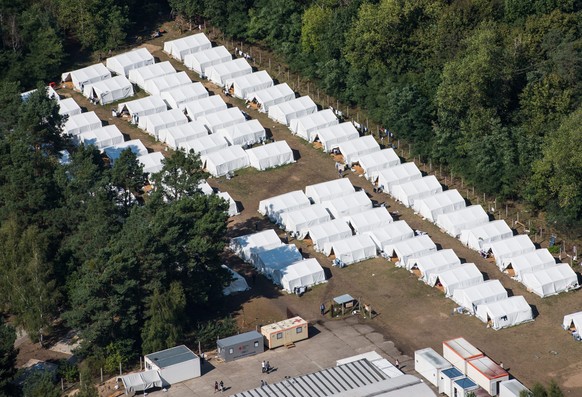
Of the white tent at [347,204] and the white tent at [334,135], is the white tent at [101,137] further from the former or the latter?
the white tent at [347,204]

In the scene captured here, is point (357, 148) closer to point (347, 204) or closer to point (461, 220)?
point (347, 204)

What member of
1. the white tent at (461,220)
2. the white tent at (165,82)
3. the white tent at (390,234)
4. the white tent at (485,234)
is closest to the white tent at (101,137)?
the white tent at (165,82)

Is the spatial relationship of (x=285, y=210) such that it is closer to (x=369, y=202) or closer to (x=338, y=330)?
(x=369, y=202)

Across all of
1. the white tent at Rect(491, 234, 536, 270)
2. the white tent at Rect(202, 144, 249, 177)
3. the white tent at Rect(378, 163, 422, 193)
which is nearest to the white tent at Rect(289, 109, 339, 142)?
the white tent at Rect(202, 144, 249, 177)

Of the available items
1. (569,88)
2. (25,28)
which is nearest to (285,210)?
(569,88)

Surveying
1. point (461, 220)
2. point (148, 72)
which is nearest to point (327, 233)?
point (461, 220)

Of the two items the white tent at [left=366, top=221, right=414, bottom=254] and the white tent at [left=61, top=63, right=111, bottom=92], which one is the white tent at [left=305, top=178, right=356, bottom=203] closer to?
the white tent at [left=366, top=221, right=414, bottom=254]
